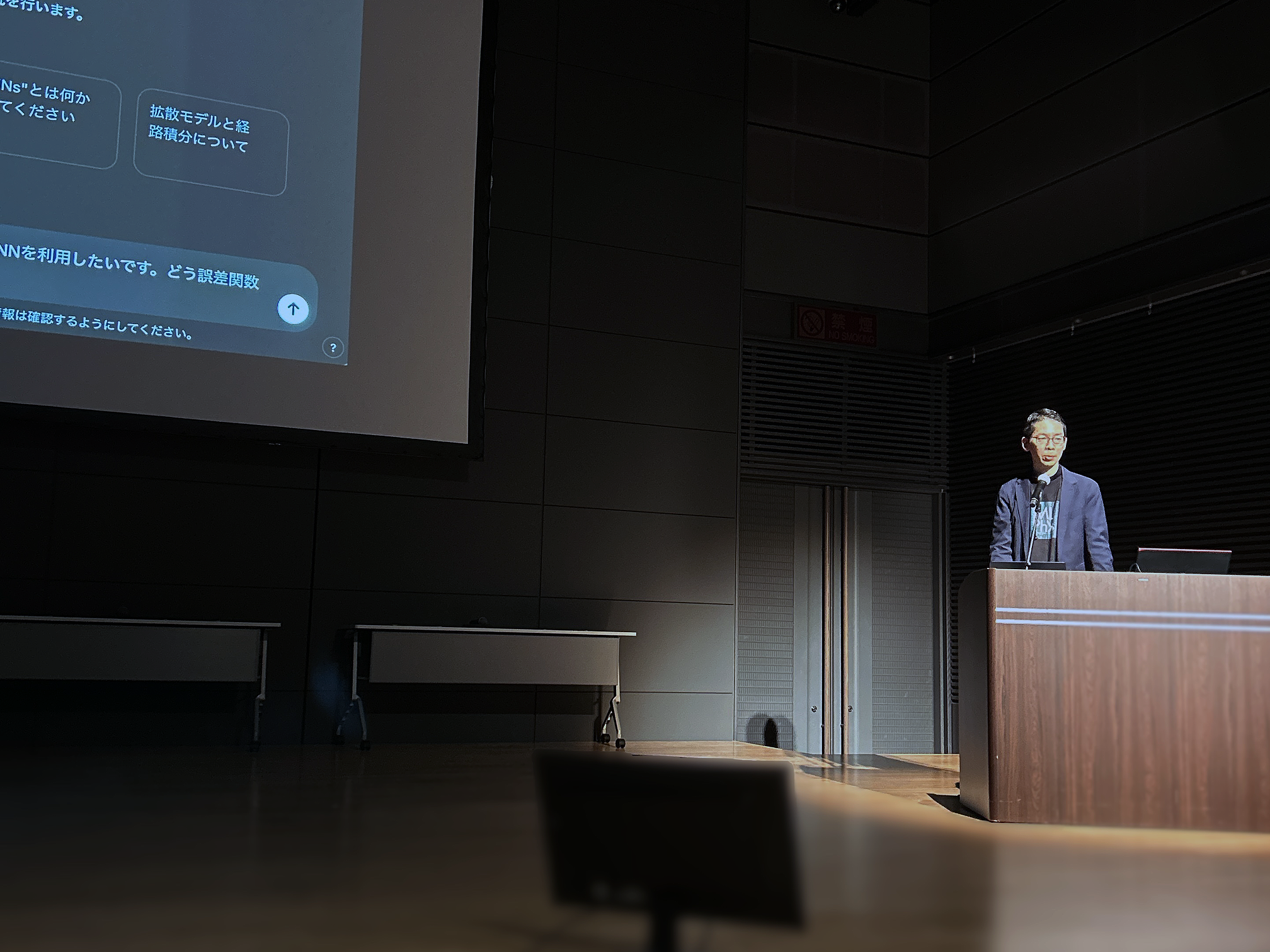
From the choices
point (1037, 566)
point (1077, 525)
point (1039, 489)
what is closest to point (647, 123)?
point (1039, 489)

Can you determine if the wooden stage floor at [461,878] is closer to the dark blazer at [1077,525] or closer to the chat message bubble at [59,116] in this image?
the dark blazer at [1077,525]

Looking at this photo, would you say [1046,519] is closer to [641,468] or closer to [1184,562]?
[1184,562]

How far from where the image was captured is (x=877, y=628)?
6461 mm

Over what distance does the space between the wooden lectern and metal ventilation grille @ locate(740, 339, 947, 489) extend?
3.20m

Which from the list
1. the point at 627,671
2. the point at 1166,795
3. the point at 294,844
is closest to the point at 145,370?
the point at 627,671

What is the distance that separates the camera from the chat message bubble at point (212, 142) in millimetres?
4227

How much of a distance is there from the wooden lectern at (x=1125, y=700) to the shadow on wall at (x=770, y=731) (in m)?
3.04

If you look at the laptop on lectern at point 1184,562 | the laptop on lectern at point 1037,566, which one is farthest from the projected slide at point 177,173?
the laptop on lectern at point 1184,562

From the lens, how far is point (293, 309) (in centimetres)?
456

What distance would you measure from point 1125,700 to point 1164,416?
8.84 ft

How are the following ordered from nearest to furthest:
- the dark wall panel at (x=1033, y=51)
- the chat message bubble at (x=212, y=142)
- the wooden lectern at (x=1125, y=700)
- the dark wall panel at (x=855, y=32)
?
the wooden lectern at (x=1125, y=700)
the chat message bubble at (x=212, y=142)
the dark wall panel at (x=1033, y=51)
the dark wall panel at (x=855, y=32)

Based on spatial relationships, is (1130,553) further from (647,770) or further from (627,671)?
(647,770)

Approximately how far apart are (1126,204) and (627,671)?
3.32 meters

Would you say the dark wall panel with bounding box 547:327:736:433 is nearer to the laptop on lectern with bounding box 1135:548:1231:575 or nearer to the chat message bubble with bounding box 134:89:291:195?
the chat message bubble with bounding box 134:89:291:195
